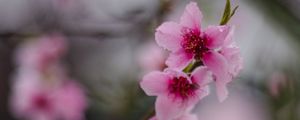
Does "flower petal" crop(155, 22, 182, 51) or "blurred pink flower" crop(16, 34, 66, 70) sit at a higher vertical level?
"blurred pink flower" crop(16, 34, 66, 70)

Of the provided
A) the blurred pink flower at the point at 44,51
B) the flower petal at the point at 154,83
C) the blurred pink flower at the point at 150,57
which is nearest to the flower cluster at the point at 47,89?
the blurred pink flower at the point at 44,51

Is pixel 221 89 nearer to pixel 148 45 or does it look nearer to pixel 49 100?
pixel 148 45

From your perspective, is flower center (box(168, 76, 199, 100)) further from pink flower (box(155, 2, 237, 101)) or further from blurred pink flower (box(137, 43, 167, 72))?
blurred pink flower (box(137, 43, 167, 72))

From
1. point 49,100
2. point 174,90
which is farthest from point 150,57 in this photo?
point 174,90

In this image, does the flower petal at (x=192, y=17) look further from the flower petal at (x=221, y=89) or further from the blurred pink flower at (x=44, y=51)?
the blurred pink flower at (x=44, y=51)

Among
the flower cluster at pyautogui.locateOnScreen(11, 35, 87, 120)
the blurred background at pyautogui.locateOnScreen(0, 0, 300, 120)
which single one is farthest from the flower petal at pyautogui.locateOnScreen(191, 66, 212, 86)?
the flower cluster at pyautogui.locateOnScreen(11, 35, 87, 120)

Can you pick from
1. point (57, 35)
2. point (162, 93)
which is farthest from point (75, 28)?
point (162, 93)
